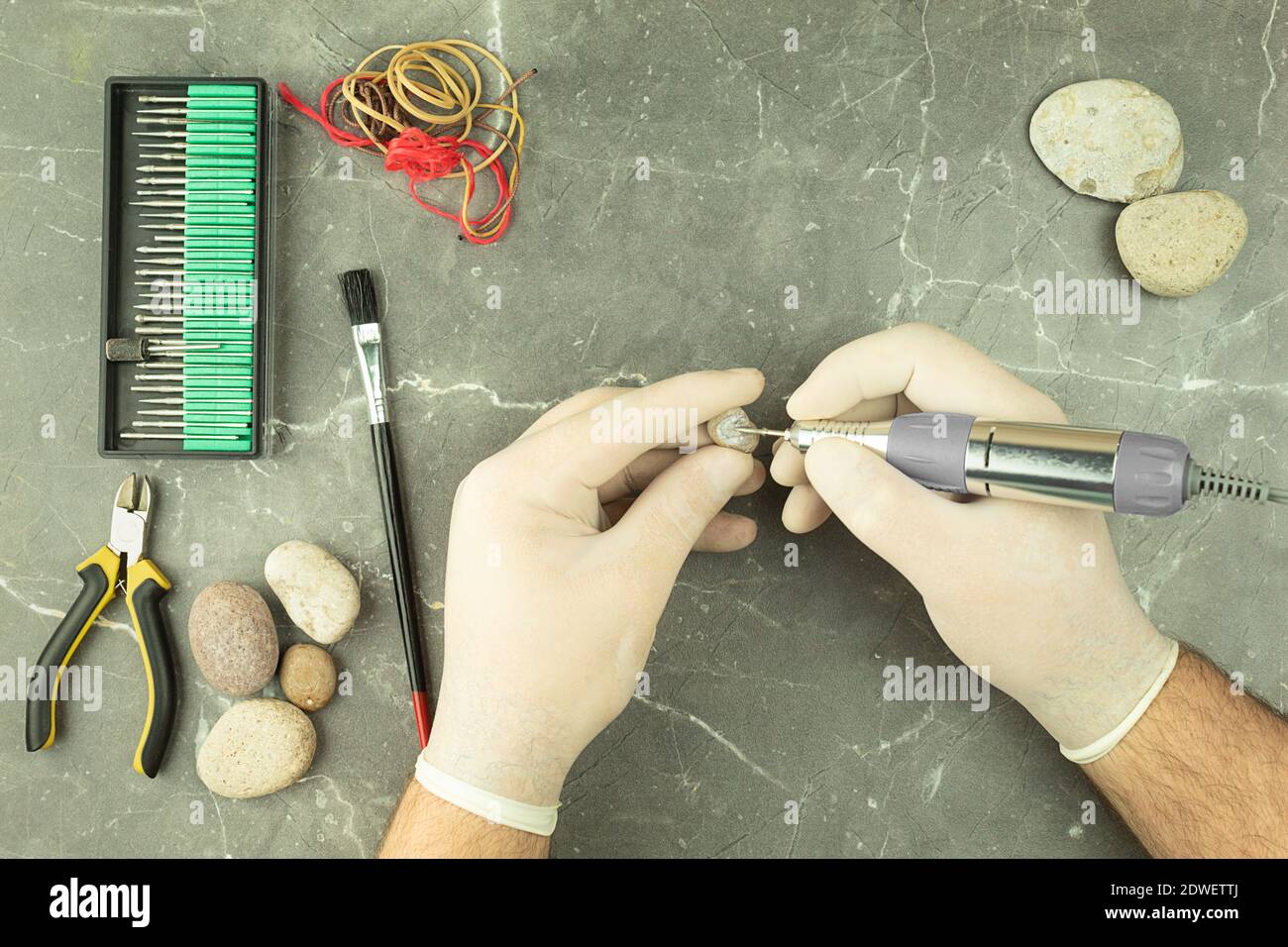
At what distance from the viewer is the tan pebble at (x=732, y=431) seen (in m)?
1.06

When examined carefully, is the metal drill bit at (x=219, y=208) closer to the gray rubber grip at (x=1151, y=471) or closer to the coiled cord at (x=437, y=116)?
the coiled cord at (x=437, y=116)

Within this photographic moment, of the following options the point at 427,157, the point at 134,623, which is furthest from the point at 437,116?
the point at 134,623

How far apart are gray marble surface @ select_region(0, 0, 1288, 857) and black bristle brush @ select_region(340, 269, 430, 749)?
1.3 inches

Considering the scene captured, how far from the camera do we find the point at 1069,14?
1219 mm

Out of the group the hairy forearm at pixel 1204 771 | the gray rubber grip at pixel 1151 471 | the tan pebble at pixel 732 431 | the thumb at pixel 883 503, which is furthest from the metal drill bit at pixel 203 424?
the hairy forearm at pixel 1204 771

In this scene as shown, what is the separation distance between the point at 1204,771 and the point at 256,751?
1.14 m

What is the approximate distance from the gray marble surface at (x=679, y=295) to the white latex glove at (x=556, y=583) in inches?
7.4

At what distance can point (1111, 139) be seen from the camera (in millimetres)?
1171

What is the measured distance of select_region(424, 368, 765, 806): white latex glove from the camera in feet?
3.24

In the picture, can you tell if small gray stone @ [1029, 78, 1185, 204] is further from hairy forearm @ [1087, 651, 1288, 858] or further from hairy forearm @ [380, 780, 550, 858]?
hairy forearm @ [380, 780, 550, 858]

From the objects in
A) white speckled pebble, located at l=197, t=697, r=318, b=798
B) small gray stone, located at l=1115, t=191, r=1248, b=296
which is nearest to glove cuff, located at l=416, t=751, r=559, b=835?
white speckled pebble, located at l=197, t=697, r=318, b=798

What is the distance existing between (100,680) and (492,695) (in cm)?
60

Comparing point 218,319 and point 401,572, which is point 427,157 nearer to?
point 218,319
